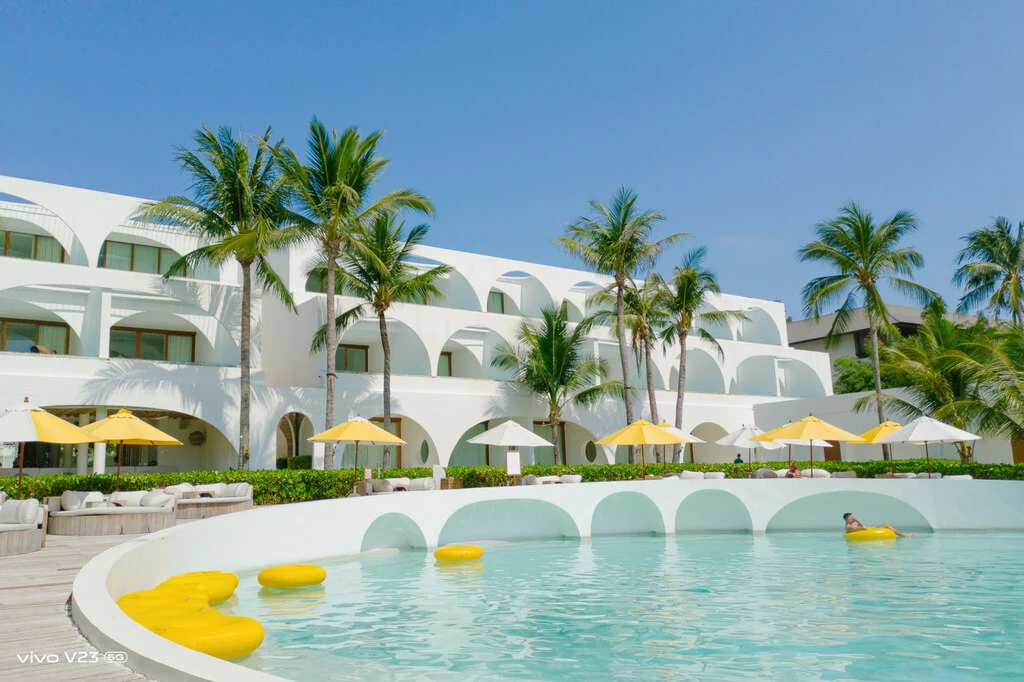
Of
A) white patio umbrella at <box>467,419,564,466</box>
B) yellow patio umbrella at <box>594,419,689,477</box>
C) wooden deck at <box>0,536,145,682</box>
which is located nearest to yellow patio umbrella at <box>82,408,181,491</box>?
wooden deck at <box>0,536,145,682</box>

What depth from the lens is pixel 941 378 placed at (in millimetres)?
22688

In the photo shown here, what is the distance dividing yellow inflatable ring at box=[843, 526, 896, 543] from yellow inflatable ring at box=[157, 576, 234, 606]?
1083 centimetres

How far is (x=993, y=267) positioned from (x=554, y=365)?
64.9 feet

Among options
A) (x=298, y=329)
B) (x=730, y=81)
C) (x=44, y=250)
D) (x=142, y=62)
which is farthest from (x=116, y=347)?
(x=730, y=81)

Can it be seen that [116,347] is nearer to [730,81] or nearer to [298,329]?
[298,329]

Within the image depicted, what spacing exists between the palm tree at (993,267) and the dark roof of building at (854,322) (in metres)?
6.04

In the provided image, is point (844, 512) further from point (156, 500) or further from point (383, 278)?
point (383, 278)

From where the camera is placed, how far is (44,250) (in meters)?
23.2

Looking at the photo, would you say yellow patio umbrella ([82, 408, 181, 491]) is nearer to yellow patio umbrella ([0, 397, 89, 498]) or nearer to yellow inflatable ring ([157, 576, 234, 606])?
yellow patio umbrella ([0, 397, 89, 498])

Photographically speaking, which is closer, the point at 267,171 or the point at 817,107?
the point at 817,107

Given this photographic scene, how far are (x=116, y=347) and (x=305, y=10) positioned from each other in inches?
552

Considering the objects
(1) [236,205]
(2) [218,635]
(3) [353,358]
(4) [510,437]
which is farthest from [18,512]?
(3) [353,358]

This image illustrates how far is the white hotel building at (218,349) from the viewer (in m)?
20.5

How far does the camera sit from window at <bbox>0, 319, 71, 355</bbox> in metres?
22.4
